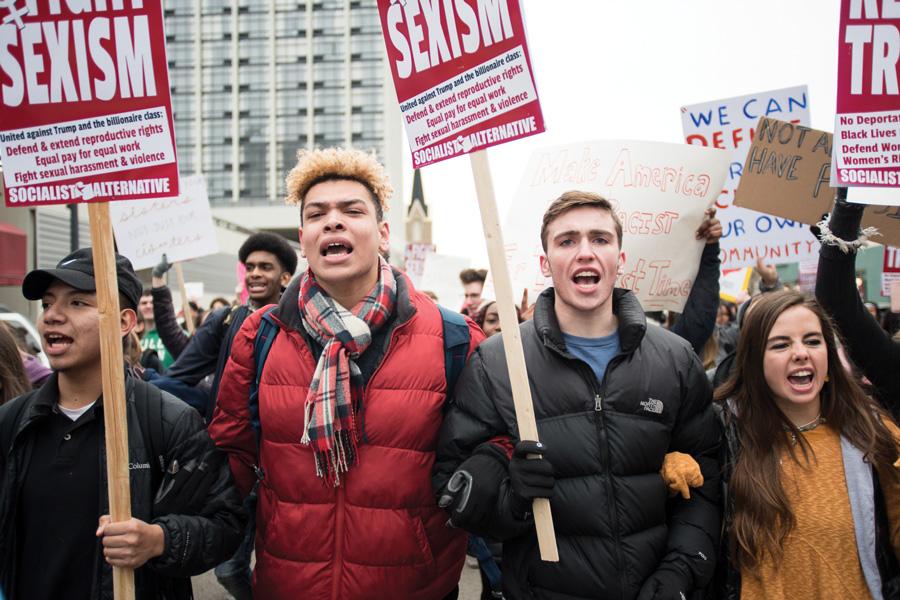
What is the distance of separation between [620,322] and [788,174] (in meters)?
1.83

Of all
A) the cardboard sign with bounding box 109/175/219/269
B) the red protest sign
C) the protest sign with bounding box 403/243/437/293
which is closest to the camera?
the red protest sign

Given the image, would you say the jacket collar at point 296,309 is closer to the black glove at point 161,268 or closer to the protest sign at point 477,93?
the protest sign at point 477,93

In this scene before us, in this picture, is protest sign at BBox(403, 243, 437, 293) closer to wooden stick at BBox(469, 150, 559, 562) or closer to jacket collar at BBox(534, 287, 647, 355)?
jacket collar at BBox(534, 287, 647, 355)

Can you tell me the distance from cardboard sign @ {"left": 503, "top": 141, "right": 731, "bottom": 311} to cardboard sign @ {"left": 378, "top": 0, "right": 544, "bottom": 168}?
154 cm

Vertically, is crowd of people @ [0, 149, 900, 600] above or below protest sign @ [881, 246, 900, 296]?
below

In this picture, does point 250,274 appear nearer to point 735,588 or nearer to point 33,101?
point 33,101

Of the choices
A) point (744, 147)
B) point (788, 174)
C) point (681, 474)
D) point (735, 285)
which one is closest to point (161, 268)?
point (744, 147)

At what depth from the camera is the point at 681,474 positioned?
82.0 inches

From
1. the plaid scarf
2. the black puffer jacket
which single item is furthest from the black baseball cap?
the black puffer jacket

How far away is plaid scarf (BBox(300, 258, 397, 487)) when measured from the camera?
6.91 feet

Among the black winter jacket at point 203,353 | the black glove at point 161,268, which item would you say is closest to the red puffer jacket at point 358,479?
the black winter jacket at point 203,353

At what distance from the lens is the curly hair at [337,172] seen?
2.39 metres

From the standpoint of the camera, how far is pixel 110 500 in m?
1.95

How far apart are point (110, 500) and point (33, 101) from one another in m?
1.21
